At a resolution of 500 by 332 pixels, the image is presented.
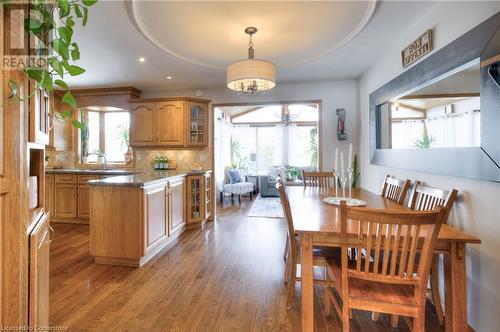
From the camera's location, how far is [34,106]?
99 centimetres

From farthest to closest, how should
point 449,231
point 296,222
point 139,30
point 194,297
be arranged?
point 139,30 < point 194,297 < point 296,222 < point 449,231

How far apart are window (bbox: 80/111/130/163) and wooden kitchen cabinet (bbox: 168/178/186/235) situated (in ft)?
6.28

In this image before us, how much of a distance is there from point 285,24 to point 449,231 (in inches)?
81.7

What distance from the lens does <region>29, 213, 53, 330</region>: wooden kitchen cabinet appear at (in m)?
0.95

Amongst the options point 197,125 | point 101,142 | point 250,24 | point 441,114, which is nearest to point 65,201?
point 101,142

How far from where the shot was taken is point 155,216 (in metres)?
2.85

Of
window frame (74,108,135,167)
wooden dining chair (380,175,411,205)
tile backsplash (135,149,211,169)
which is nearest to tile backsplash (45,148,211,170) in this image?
tile backsplash (135,149,211,169)

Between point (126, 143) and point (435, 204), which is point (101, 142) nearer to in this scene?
point (126, 143)

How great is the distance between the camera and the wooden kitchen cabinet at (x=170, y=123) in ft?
13.7

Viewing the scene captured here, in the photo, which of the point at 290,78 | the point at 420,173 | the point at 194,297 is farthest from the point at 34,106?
the point at 290,78

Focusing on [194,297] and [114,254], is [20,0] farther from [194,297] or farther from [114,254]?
[114,254]

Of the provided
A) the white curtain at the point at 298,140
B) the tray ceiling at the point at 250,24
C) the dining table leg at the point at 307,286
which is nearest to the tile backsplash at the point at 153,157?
the tray ceiling at the point at 250,24

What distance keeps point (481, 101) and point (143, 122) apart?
4.31m

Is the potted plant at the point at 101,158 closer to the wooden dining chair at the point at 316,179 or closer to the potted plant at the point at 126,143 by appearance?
the potted plant at the point at 126,143
